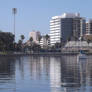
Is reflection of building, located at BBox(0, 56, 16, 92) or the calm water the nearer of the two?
the calm water

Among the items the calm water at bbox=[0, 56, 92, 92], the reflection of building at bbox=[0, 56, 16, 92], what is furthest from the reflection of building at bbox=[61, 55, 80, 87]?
the reflection of building at bbox=[0, 56, 16, 92]

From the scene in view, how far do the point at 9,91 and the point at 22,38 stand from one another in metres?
162

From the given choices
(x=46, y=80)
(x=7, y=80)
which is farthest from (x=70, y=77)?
(x=7, y=80)

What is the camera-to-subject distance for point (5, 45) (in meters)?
133

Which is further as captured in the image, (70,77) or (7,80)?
(70,77)

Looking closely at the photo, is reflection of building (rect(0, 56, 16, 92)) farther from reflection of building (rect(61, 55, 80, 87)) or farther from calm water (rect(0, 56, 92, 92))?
reflection of building (rect(61, 55, 80, 87))

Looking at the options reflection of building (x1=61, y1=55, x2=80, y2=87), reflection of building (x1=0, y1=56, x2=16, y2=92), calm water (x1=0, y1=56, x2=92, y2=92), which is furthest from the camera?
reflection of building (x1=61, y1=55, x2=80, y2=87)

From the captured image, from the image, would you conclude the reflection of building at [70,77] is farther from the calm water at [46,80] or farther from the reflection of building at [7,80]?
the reflection of building at [7,80]

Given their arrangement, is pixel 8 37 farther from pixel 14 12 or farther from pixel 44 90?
pixel 44 90

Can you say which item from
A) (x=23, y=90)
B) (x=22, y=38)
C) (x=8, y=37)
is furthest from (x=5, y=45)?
(x=23, y=90)

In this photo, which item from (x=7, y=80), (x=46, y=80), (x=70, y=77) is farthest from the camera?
(x=70, y=77)

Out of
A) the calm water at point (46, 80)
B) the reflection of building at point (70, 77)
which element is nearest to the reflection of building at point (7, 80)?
the calm water at point (46, 80)

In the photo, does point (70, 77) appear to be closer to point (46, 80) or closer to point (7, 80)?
point (46, 80)

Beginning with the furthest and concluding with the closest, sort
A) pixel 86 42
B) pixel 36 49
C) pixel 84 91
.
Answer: pixel 86 42 < pixel 36 49 < pixel 84 91
